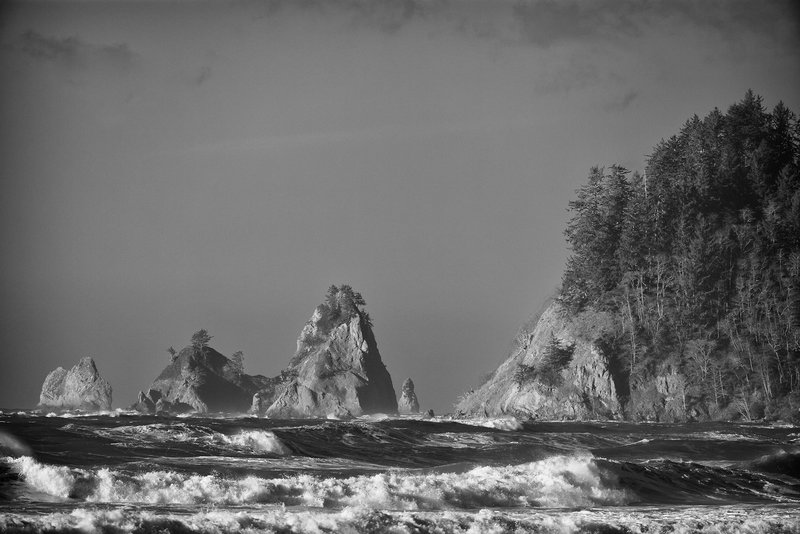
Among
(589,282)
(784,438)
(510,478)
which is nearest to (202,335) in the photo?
(589,282)

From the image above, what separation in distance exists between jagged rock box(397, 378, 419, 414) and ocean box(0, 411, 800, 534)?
6319 centimetres

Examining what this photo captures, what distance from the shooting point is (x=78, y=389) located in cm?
9725

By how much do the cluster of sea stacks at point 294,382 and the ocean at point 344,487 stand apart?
4904 cm

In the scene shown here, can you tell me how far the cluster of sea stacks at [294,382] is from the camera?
261 feet

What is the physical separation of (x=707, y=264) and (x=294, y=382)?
42.0 metres

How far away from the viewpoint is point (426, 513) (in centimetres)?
1433

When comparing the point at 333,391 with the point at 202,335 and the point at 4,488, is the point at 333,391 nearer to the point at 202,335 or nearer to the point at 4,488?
the point at 202,335

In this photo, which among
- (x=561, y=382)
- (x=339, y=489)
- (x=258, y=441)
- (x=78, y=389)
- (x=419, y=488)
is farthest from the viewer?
(x=78, y=389)

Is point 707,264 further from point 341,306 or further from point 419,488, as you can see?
point 419,488

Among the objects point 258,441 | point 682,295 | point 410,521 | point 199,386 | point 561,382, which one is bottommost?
point 410,521

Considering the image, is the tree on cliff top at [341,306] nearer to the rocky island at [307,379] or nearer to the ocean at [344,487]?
the rocky island at [307,379]

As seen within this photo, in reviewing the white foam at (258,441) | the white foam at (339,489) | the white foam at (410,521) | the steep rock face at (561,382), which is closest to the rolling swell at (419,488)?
the white foam at (339,489)

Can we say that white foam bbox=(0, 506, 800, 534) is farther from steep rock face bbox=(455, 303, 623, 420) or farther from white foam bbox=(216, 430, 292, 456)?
steep rock face bbox=(455, 303, 623, 420)

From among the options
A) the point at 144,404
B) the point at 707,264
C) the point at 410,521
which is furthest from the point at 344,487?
the point at 144,404
